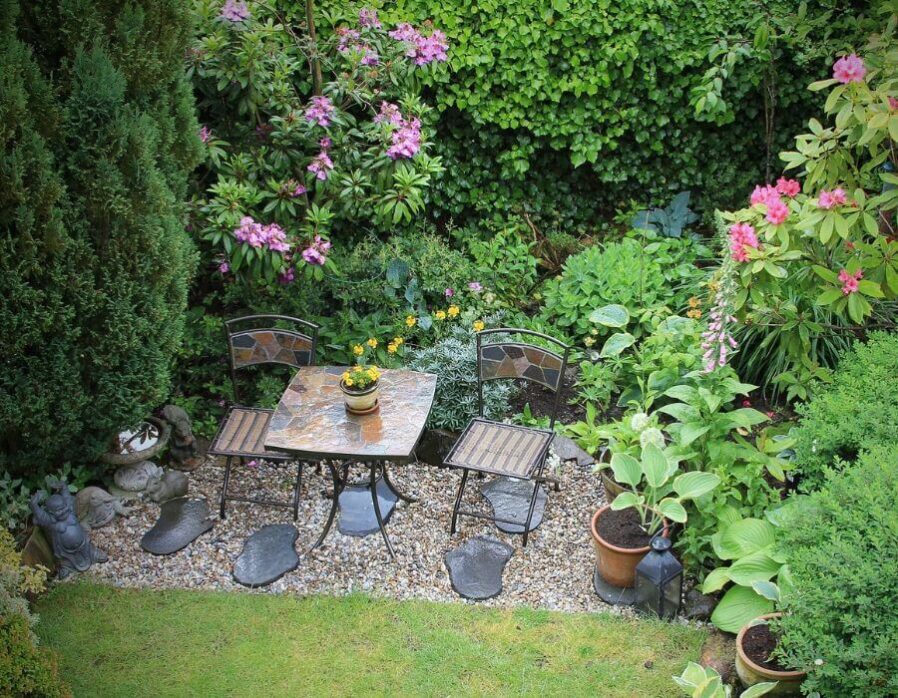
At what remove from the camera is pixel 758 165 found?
704 centimetres

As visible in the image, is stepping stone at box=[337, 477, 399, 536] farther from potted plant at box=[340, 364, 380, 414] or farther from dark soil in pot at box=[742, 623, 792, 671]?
dark soil in pot at box=[742, 623, 792, 671]

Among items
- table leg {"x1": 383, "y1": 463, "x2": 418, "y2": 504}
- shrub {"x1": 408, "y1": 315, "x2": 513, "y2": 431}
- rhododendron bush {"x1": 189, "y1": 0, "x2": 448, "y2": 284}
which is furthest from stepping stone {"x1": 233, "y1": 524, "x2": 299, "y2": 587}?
rhododendron bush {"x1": 189, "y1": 0, "x2": 448, "y2": 284}

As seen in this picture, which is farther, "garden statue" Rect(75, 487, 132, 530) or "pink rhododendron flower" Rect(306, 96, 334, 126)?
"pink rhododendron flower" Rect(306, 96, 334, 126)

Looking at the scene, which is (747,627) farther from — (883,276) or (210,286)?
(210,286)

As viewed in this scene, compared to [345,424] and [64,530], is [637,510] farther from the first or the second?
[64,530]

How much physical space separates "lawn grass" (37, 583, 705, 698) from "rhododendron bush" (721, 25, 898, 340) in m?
1.83

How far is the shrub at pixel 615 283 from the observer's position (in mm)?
5715

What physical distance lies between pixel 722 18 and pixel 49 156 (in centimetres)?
516

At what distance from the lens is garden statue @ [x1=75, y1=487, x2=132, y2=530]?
4566 mm

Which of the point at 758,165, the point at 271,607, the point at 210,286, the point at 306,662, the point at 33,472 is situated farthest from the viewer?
the point at 758,165

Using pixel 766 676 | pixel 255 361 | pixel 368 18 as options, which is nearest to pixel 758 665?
pixel 766 676

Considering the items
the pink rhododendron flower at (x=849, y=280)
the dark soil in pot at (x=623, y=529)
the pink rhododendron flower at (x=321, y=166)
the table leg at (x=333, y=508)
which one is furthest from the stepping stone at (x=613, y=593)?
the pink rhododendron flower at (x=321, y=166)

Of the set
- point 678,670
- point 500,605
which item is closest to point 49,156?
point 500,605

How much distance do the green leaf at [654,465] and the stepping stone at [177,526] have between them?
8.14 feet
